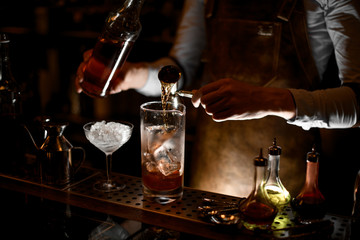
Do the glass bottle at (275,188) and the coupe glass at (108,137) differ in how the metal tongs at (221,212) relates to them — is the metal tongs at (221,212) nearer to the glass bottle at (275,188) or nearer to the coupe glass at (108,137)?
the glass bottle at (275,188)

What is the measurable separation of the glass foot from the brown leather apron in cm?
75

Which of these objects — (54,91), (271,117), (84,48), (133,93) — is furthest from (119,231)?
(54,91)

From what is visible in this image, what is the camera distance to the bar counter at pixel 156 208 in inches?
43.9

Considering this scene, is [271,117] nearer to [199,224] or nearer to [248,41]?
[248,41]

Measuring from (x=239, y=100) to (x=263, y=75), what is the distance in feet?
2.03

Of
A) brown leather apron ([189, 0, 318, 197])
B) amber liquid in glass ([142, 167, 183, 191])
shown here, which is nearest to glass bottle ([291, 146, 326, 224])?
amber liquid in glass ([142, 167, 183, 191])

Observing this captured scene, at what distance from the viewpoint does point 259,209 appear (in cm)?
113

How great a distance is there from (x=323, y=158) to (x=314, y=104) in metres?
1.56

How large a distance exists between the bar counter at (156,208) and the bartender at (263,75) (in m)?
0.33

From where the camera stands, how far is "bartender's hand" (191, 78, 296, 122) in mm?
1268

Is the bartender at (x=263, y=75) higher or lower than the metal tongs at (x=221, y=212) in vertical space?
higher

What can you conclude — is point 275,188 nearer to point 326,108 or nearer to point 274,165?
point 274,165

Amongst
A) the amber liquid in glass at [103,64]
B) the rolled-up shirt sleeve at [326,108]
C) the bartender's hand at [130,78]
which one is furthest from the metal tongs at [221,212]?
the bartender's hand at [130,78]

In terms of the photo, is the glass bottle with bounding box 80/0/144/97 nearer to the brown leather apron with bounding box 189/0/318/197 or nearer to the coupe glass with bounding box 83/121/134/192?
the coupe glass with bounding box 83/121/134/192
